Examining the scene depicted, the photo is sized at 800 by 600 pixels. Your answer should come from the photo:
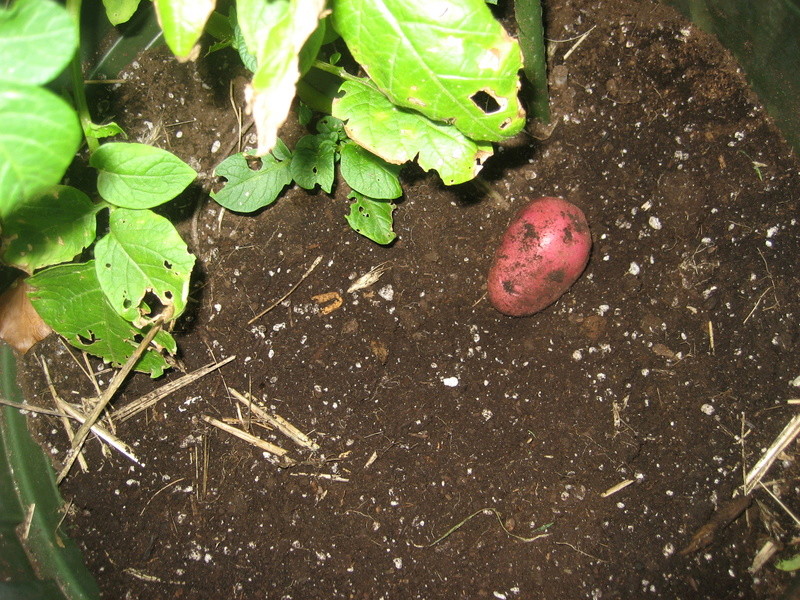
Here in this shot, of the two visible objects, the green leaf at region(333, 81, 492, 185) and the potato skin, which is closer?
the green leaf at region(333, 81, 492, 185)

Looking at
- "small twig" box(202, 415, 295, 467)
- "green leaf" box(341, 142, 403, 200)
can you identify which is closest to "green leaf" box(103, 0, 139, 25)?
"green leaf" box(341, 142, 403, 200)

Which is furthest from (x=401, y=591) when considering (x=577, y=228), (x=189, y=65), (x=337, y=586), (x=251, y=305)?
(x=189, y=65)

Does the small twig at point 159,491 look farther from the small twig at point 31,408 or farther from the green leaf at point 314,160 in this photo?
the green leaf at point 314,160

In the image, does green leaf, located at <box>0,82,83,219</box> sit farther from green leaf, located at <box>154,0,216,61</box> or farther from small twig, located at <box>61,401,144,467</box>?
small twig, located at <box>61,401,144,467</box>

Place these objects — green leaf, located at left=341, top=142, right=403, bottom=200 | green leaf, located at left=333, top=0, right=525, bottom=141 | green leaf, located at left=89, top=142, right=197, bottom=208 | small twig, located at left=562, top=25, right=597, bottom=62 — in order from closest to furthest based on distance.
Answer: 1. green leaf, located at left=333, top=0, right=525, bottom=141
2. green leaf, located at left=89, top=142, right=197, bottom=208
3. green leaf, located at left=341, top=142, right=403, bottom=200
4. small twig, located at left=562, top=25, right=597, bottom=62

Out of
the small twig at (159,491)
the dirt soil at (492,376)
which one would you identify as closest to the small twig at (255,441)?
the dirt soil at (492,376)

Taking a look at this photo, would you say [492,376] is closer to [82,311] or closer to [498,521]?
[498,521]

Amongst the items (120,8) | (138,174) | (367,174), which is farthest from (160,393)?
(120,8)
